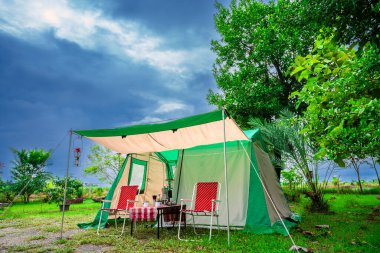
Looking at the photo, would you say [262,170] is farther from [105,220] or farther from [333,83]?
[105,220]

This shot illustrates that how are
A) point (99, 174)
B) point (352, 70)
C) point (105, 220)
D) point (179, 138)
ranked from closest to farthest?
point (352, 70) → point (179, 138) → point (105, 220) → point (99, 174)

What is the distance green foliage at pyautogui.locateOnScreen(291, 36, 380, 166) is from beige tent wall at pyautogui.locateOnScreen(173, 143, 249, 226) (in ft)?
6.38

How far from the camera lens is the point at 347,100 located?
405 centimetres

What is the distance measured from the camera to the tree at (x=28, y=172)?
15.7m

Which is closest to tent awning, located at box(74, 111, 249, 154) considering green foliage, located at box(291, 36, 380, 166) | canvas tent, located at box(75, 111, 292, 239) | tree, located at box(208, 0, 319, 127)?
canvas tent, located at box(75, 111, 292, 239)

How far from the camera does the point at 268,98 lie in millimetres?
11219

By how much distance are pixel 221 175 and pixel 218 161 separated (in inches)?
12.6

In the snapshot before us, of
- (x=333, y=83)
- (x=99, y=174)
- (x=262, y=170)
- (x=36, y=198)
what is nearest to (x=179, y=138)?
(x=262, y=170)

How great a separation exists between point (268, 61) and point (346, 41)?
323 inches

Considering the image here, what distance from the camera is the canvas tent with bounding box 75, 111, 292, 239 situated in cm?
527

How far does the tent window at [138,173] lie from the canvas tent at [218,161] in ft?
0.24

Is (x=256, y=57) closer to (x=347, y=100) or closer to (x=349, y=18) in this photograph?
(x=347, y=100)

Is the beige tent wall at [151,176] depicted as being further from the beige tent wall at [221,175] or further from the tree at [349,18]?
the tree at [349,18]

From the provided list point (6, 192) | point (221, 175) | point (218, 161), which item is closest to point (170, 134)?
point (218, 161)
